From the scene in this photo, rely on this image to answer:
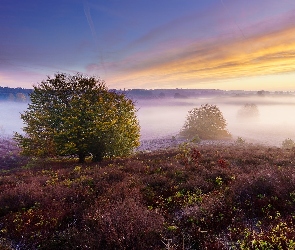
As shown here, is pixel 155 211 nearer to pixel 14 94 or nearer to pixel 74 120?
pixel 74 120

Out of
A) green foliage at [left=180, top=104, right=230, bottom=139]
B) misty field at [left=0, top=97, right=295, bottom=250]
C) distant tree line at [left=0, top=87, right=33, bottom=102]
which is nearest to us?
misty field at [left=0, top=97, right=295, bottom=250]

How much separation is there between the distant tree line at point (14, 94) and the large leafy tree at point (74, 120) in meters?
189

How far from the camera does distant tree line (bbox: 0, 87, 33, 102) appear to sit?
184m

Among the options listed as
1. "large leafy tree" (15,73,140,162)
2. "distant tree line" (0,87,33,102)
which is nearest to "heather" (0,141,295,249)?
"large leafy tree" (15,73,140,162)

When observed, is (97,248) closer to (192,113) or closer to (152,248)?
(152,248)

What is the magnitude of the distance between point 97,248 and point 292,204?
6211 mm

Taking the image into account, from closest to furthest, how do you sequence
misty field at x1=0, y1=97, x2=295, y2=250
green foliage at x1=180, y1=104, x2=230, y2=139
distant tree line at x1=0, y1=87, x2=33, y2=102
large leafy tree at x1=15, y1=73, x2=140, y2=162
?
misty field at x1=0, y1=97, x2=295, y2=250 < large leafy tree at x1=15, y1=73, x2=140, y2=162 < green foliage at x1=180, y1=104, x2=230, y2=139 < distant tree line at x1=0, y1=87, x2=33, y2=102

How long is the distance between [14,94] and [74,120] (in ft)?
680

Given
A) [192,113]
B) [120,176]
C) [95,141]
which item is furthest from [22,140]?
[192,113]

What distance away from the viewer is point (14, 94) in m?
190

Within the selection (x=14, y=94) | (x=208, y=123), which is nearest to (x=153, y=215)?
(x=208, y=123)

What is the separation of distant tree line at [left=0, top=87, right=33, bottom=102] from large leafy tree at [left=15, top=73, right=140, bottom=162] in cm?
18907

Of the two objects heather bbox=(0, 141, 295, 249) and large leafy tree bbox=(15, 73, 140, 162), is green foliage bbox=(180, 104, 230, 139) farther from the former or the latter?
heather bbox=(0, 141, 295, 249)

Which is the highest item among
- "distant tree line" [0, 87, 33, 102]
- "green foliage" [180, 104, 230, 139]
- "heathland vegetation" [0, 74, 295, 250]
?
"distant tree line" [0, 87, 33, 102]
